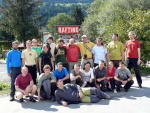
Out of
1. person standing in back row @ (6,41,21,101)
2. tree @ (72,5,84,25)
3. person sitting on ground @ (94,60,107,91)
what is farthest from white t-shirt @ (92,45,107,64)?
tree @ (72,5,84,25)

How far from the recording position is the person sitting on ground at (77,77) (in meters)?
8.91

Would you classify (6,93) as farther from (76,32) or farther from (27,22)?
(27,22)

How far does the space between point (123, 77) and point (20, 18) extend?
1300 inches

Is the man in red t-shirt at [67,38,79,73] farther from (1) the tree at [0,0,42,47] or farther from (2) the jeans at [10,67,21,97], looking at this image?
(1) the tree at [0,0,42,47]

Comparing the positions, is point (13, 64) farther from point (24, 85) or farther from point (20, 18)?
point (20, 18)

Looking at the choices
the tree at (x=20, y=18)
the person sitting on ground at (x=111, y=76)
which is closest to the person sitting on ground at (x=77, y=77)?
the person sitting on ground at (x=111, y=76)

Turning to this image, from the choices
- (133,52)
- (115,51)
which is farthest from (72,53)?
(133,52)

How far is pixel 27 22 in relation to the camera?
40188 millimetres

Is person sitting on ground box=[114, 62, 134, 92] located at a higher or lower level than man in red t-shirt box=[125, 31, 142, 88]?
lower

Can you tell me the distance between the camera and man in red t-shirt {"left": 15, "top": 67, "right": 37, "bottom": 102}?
8.16 meters

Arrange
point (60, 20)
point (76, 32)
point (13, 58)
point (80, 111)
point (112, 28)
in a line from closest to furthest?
point (80, 111) → point (13, 58) → point (112, 28) → point (76, 32) → point (60, 20)

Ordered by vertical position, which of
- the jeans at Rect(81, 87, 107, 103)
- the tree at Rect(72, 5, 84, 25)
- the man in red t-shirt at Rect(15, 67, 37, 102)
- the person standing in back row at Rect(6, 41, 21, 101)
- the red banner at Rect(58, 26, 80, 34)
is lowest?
the jeans at Rect(81, 87, 107, 103)

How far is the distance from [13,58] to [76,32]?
10.6 m

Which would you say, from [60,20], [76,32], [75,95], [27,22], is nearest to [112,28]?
[76,32]
